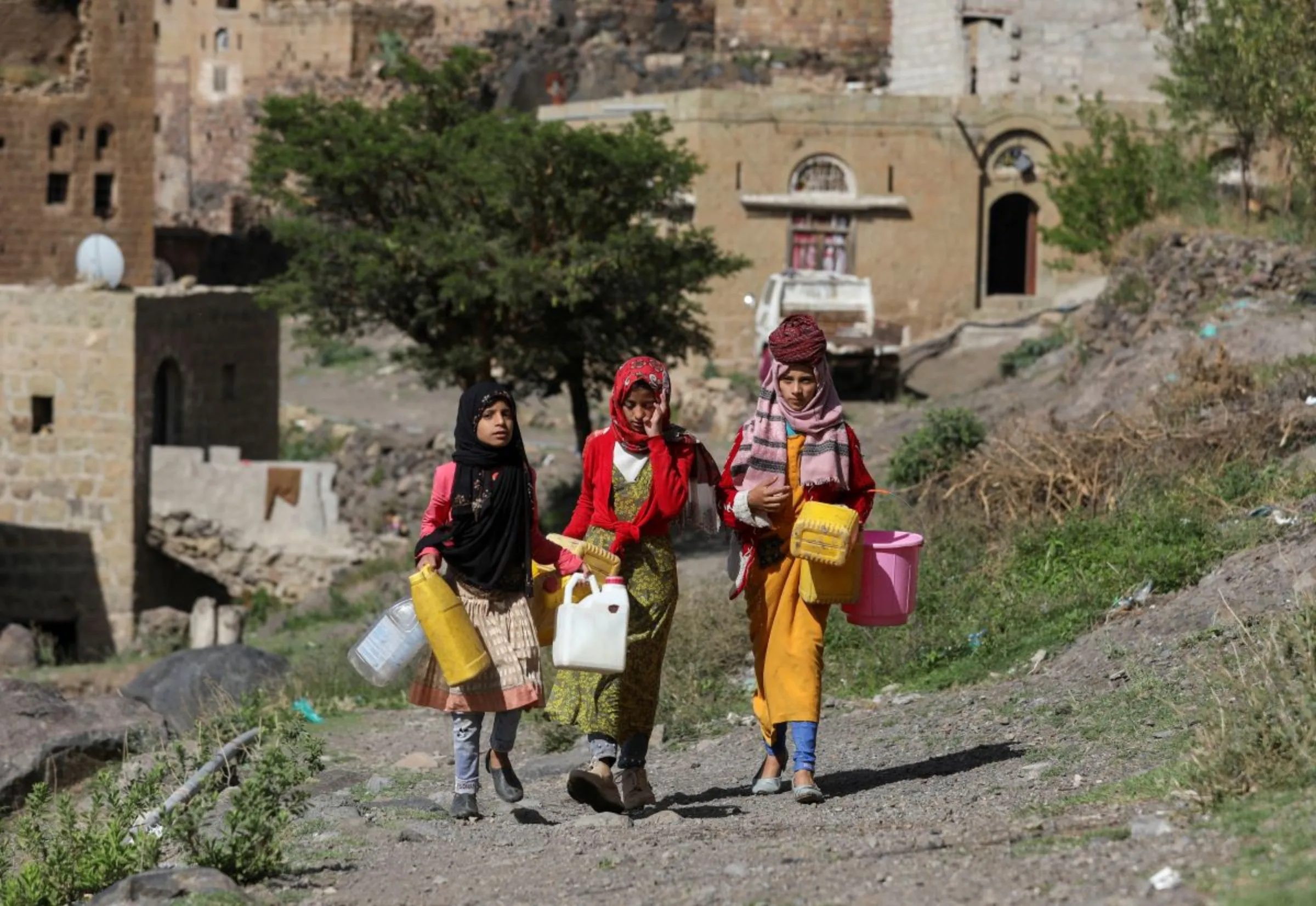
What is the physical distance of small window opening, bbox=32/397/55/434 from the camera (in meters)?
22.1

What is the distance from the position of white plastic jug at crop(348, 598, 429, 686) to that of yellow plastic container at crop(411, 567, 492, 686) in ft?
0.57

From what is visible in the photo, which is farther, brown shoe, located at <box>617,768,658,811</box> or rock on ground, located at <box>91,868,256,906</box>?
brown shoe, located at <box>617,768,658,811</box>

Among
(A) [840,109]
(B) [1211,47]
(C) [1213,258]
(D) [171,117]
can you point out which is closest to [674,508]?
(C) [1213,258]

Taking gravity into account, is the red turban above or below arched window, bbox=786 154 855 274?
below

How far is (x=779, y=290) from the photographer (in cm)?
2703

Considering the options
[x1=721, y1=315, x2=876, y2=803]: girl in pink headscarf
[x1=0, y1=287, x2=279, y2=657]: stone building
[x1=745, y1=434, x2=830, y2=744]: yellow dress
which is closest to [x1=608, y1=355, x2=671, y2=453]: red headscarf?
[x1=721, y1=315, x2=876, y2=803]: girl in pink headscarf

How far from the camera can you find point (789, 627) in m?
7.37

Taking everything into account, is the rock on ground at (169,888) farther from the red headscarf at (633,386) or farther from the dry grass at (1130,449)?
the dry grass at (1130,449)

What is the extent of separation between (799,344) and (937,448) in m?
6.66

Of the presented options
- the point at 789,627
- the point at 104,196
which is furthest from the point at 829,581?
the point at 104,196

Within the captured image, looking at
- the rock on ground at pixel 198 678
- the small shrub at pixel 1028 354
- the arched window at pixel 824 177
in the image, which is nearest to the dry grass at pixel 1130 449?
the rock on ground at pixel 198 678

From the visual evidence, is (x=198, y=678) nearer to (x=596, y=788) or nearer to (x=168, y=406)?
(x=596, y=788)

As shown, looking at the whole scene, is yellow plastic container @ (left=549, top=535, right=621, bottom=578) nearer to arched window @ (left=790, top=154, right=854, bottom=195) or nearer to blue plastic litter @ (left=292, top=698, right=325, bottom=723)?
blue plastic litter @ (left=292, top=698, right=325, bottom=723)

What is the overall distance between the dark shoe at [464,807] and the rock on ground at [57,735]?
11.3 feet
